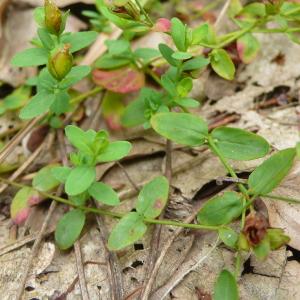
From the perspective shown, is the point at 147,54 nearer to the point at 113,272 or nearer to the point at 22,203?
the point at 22,203

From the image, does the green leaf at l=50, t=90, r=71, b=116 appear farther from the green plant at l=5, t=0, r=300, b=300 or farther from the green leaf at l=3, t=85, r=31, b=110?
the green leaf at l=3, t=85, r=31, b=110

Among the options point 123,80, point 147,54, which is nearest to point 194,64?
point 147,54

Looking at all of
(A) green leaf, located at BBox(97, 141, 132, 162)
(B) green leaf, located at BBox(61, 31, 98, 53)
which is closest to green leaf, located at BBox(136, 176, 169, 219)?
(A) green leaf, located at BBox(97, 141, 132, 162)

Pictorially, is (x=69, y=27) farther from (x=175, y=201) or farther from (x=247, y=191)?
(x=247, y=191)

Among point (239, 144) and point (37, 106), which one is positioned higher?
point (37, 106)

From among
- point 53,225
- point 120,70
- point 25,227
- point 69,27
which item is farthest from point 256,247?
point 69,27

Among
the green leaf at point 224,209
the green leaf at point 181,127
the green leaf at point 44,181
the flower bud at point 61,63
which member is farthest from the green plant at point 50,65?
the green leaf at point 224,209
